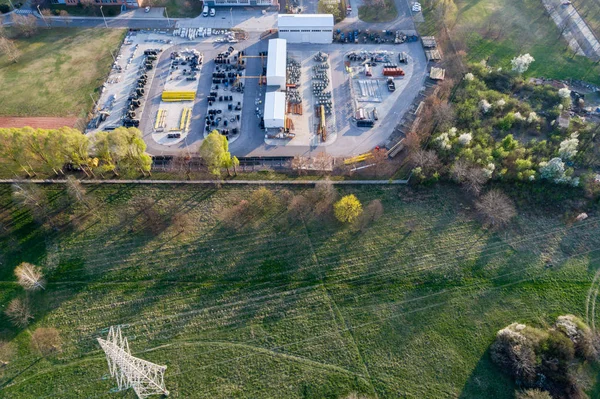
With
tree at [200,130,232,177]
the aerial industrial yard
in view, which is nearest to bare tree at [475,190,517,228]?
the aerial industrial yard

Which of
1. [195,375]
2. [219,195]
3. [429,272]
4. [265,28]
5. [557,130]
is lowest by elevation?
[195,375]

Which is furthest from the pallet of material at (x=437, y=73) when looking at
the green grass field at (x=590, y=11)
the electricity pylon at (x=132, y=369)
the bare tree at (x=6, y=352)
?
the bare tree at (x=6, y=352)

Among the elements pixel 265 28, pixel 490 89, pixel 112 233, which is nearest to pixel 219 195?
pixel 112 233

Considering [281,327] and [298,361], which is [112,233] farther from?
[298,361]

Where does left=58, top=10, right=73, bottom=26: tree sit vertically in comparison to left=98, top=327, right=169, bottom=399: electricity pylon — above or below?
above

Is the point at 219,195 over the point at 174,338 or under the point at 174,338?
over

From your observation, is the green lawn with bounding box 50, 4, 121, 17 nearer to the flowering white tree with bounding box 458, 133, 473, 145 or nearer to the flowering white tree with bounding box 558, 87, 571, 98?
the flowering white tree with bounding box 458, 133, 473, 145
